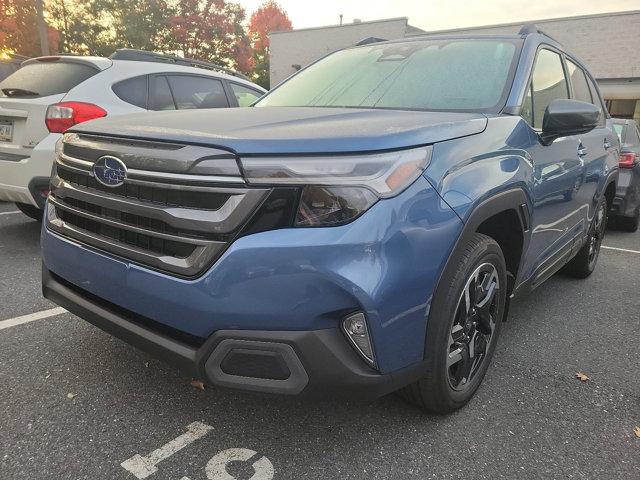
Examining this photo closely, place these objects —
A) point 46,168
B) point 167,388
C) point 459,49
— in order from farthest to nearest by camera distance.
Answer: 1. point 46,168
2. point 459,49
3. point 167,388

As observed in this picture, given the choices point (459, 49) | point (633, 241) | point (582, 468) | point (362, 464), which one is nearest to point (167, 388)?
Answer: point (362, 464)

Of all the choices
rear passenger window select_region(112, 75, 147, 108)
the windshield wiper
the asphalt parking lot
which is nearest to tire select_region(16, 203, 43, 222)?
the windshield wiper

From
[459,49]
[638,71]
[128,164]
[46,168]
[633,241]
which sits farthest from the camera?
[638,71]

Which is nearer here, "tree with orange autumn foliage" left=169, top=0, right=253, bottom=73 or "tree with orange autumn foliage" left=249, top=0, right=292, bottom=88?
"tree with orange autumn foliage" left=169, top=0, right=253, bottom=73

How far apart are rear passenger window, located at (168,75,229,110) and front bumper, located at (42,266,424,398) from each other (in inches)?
148

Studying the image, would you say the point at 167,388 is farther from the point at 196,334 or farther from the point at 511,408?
the point at 511,408

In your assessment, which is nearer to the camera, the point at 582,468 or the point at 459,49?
the point at 582,468

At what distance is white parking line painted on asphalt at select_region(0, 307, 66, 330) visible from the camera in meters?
2.99

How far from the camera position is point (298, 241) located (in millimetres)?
1590

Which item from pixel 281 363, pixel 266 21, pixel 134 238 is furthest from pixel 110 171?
pixel 266 21

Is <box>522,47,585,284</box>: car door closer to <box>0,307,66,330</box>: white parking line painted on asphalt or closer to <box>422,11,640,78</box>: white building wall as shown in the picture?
<box>0,307,66,330</box>: white parking line painted on asphalt

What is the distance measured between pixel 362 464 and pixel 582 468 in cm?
87

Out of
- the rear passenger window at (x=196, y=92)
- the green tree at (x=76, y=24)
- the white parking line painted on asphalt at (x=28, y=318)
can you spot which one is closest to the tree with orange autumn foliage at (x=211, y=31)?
the green tree at (x=76, y=24)

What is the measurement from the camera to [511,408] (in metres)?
2.37
